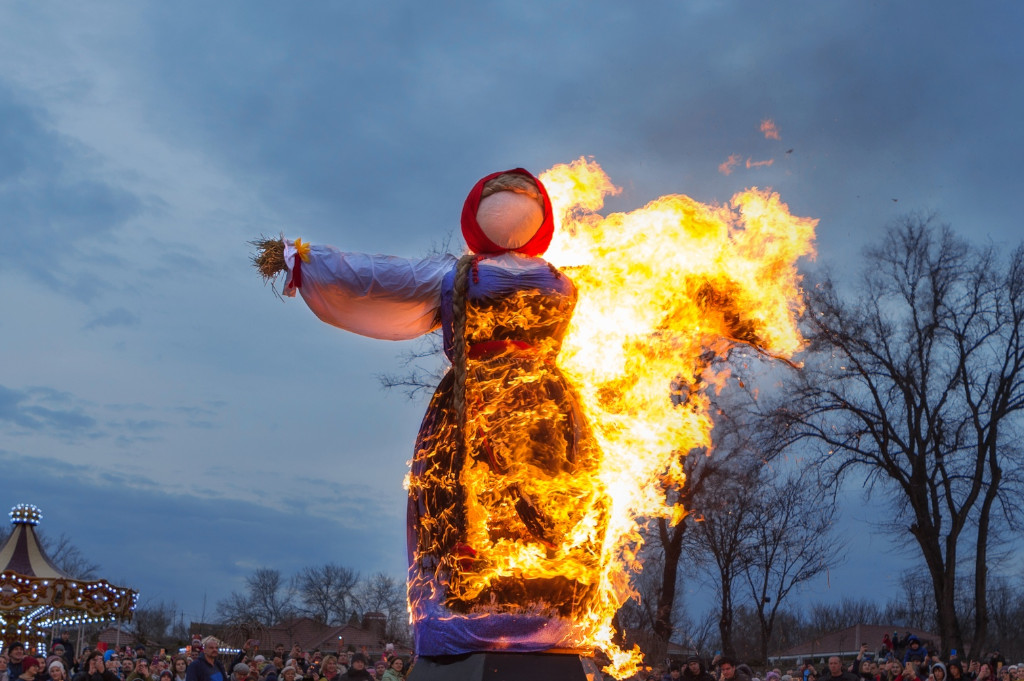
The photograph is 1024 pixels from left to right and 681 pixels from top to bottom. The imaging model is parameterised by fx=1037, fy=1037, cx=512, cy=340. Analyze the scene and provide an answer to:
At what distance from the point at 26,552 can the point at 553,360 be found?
20126mm

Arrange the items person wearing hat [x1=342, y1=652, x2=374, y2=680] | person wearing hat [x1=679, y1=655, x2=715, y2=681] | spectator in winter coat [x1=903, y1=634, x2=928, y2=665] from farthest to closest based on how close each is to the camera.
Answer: spectator in winter coat [x1=903, y1=634, x2=928, y2=665] → person wearing hat [x1=342, y1=652, x2=374, y2=680] → person wearing hat [x1=679, y1=655, x2=715, y2=681]

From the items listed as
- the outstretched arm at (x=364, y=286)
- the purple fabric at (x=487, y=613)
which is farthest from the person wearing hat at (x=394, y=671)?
the outstretched arm at (x=364, y=286)

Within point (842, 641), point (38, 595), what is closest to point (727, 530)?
point (38, 595)

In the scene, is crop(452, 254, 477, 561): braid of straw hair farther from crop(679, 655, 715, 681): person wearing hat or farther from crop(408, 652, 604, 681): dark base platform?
crop(679, 655, 715, 681): person wearing hat

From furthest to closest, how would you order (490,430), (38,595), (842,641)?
1. (842,641)
2. (38,595)
3. (490,430)

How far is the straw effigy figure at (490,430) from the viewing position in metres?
5.54

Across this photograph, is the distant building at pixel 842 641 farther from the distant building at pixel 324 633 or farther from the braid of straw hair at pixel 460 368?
the braid of straw hair at pixel 460 368

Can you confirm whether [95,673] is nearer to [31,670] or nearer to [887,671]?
[31,670]

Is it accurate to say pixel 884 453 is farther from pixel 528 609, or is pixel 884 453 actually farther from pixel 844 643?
pixel 844 643

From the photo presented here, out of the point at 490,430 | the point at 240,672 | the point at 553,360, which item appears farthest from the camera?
the point at 240,672

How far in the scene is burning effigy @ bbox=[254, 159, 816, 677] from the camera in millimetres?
5605

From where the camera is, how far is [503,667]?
5.38 metres

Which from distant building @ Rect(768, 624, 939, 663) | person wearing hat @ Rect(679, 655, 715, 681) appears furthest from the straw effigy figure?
distant building @ Rect(768, 624, 939, 663)

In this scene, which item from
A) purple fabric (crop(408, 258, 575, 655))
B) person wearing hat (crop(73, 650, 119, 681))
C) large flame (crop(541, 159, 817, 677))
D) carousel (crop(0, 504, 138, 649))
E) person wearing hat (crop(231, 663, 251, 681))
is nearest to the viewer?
purple fabric (crop(408, 258, 575, 655))
